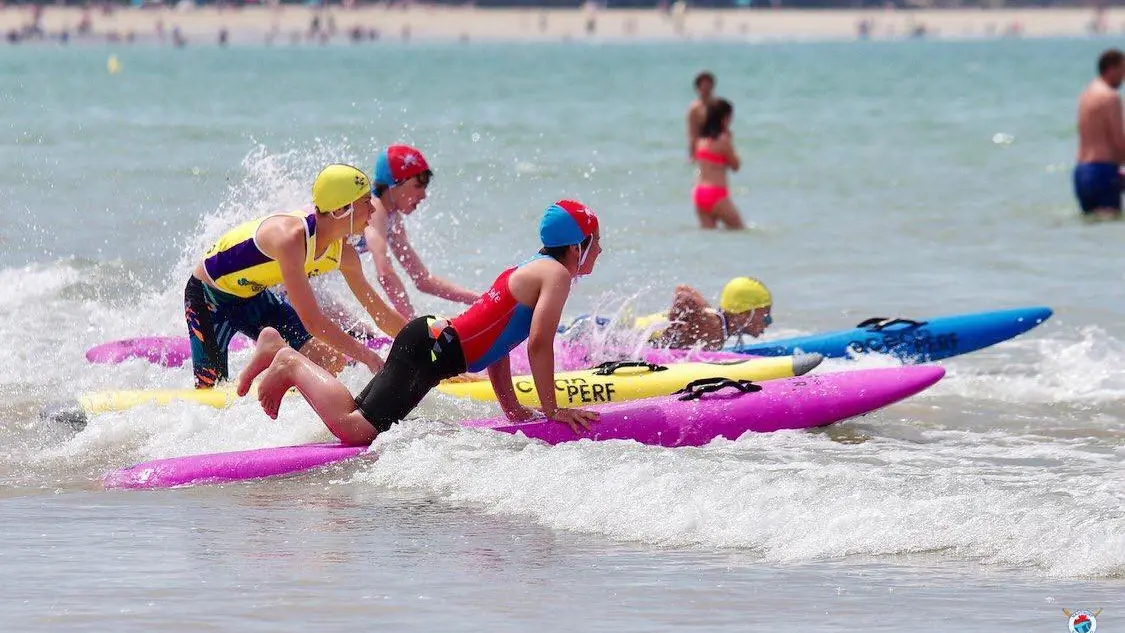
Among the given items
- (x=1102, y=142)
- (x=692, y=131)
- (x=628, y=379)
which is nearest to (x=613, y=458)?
(x=628, y=379)

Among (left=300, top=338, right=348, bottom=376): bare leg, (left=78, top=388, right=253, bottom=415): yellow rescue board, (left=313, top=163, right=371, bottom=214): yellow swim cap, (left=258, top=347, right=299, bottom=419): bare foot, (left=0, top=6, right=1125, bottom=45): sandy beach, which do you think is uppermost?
(left=313, top=163, right=371, bottom=214): yellow swim cap

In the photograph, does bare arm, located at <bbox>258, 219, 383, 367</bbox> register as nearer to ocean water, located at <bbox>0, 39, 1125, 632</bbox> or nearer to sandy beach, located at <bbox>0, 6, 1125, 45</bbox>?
ocean water, located at <bbox>0, 39, 1125, 632</bbox>

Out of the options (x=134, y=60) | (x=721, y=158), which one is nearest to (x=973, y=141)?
(x=721, y=158)

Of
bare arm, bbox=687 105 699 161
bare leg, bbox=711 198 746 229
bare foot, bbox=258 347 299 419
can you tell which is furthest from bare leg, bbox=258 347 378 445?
bare arm, bbox=687 105 699 161

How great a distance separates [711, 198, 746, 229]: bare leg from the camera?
16922 millimetres

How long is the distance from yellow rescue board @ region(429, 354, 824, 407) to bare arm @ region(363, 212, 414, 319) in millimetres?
553

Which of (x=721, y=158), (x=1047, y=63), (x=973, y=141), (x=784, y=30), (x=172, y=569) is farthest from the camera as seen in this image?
(x=784, y=30)

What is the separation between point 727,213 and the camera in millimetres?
17031

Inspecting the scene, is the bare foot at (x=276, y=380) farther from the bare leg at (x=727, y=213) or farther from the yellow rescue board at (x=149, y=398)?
the bare leg at (x=727, y=213)

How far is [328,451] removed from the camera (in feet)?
23.5

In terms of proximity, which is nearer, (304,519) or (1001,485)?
(304,519)

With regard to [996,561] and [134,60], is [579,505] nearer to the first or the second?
[996,561]

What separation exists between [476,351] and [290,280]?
3.01ft

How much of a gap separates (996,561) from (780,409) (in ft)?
6.79
